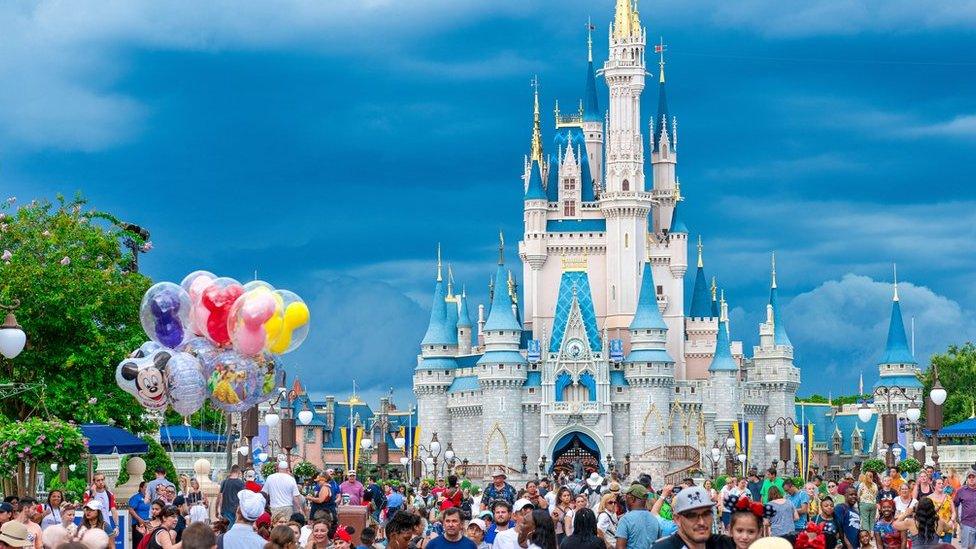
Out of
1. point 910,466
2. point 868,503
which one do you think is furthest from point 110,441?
point 910,466

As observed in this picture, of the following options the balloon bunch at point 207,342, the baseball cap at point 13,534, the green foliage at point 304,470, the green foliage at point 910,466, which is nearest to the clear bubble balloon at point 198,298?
the balloon bunch at point 207,342

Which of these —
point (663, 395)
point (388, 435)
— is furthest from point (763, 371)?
point (388, 435)

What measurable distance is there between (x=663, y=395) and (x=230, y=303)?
72.1 metres

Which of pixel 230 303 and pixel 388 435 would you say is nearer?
pixel 230 303

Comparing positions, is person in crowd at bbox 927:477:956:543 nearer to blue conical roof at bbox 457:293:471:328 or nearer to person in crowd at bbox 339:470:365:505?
person in crowd at bbox 339:470:365:505

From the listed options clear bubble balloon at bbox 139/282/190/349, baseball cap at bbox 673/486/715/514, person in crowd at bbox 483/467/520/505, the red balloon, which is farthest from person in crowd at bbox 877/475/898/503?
baseball cap at bbox 673/486/715/514

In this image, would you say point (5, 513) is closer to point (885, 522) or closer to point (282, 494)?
point (282, 494)

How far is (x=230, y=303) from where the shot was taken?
22.8m

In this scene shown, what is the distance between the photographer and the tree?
39.5 metres

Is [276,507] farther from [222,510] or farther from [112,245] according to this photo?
[112,245]

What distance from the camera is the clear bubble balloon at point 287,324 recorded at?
22953 millimetres

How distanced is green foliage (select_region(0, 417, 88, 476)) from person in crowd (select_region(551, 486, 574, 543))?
8.85m

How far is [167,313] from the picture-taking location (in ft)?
74.8

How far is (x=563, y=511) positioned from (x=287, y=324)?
17.0 ft
